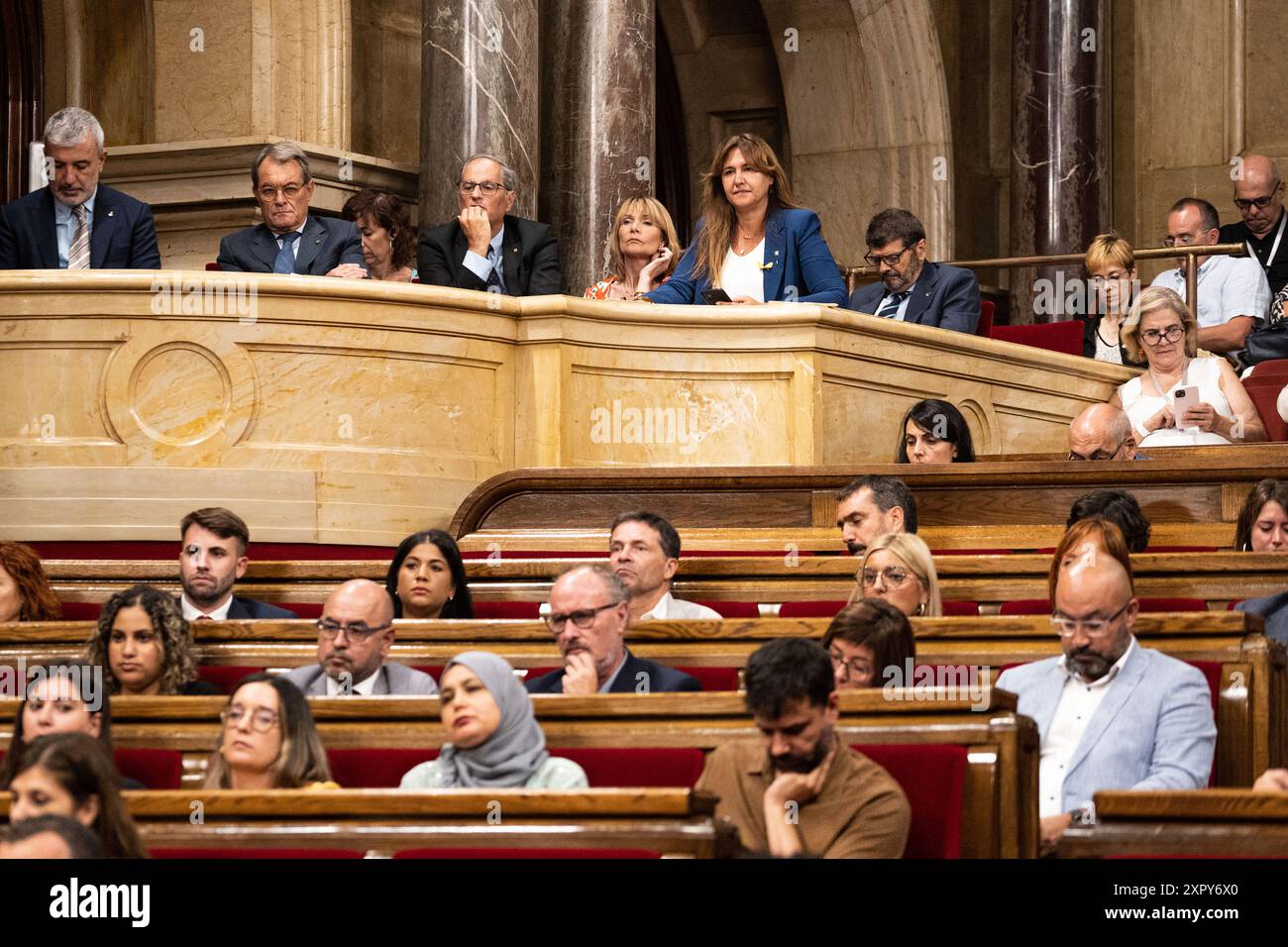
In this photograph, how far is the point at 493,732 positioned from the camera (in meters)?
3.60

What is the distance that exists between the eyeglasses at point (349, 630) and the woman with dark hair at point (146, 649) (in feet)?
0.93

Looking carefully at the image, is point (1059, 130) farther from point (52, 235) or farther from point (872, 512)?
point (872, 512)

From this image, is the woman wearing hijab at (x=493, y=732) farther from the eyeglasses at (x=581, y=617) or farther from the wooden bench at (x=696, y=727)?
the eyeglasses at (x=581, y=617)

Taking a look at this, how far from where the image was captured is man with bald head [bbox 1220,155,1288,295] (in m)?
8.60

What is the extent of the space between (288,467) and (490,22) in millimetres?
2900

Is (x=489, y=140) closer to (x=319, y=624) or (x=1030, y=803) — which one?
(x=319, y=624)

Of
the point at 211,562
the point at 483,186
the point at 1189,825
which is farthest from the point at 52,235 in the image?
the point at 1189,825

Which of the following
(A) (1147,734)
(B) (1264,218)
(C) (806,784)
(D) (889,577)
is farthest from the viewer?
(B) (1264,218)

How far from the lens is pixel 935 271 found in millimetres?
7766

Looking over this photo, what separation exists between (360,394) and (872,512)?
6.57 feet

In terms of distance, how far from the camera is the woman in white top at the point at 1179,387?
273 inches

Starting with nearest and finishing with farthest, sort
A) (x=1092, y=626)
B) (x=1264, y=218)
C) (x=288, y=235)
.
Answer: (x=1092, y=626), (x=288, y=235), (x=1264, y=218)

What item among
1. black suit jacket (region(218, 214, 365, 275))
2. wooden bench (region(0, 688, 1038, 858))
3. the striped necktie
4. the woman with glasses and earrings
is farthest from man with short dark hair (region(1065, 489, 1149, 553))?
the striped necktie

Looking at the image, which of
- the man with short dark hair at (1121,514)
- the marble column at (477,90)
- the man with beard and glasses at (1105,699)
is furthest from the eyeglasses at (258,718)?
the marble column at (477,90)
